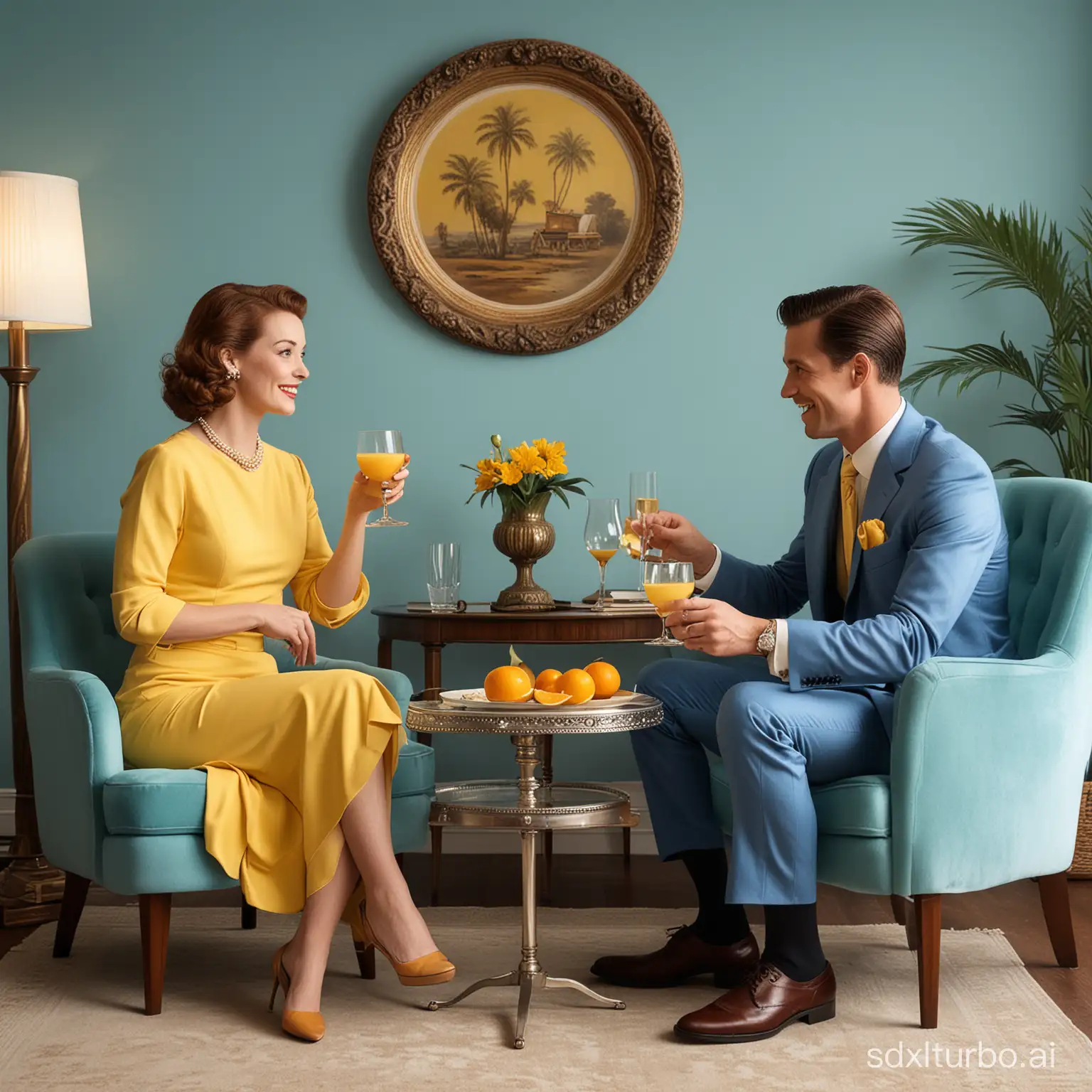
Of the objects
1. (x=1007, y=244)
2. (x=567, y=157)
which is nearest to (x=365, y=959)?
(x=567, y=157)

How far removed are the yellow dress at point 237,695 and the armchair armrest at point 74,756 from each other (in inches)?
4.1

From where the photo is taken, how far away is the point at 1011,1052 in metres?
2.14

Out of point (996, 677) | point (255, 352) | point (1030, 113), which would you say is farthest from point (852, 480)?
point (1030, 113)

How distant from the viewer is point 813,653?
89.6 inches

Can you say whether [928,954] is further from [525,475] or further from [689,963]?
[525,475]

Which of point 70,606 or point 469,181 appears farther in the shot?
point 469,181

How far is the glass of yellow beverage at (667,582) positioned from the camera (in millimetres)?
2254

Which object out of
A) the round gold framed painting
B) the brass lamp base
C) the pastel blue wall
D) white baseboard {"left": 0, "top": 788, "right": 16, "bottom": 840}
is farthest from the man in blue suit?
white baseboard {"left": 0, "top": 788, "right": 16, "bottom": 840}

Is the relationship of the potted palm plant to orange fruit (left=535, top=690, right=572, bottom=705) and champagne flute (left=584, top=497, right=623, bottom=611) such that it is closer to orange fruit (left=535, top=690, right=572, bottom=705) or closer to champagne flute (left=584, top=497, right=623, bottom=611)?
champagne flute (left=584, top=497, right=623, bottom=611)

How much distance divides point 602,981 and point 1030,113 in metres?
2.77

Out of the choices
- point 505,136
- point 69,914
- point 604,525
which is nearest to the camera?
point 69,914

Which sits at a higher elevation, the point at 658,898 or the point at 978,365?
the point at 978,365

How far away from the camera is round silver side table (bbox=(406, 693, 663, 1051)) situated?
2141 mm

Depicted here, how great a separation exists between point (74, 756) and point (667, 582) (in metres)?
1.17
